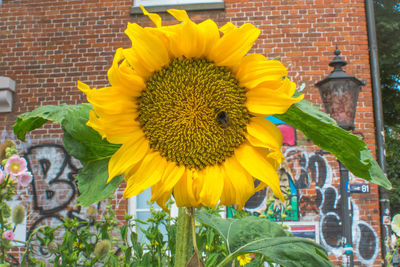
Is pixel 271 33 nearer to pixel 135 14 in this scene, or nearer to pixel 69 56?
pixel 135 14

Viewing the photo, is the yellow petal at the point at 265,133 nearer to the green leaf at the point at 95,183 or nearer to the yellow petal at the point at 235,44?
the yellow petal at the point at 235,44

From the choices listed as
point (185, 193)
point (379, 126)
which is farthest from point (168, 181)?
point (379, 126)

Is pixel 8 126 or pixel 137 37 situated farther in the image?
pixel 8 126

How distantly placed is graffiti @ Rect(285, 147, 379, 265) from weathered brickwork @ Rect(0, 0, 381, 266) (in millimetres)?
13

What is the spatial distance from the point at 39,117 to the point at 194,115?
326 millimetres

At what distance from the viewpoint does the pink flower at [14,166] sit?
1.46m

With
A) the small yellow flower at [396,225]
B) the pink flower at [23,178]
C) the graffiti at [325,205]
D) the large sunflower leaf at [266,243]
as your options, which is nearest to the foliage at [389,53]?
the graffiti at [325,205]

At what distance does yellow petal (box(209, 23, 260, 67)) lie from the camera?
24.0 inches

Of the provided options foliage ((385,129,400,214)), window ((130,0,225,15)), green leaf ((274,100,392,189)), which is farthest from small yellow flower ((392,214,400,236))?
foliage ((385,129,400,214))

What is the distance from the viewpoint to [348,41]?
220 inches

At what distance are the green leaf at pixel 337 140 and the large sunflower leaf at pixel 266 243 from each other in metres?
0.19

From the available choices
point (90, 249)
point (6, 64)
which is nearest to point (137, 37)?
point (90, 249)

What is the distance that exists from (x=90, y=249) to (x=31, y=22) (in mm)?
5522

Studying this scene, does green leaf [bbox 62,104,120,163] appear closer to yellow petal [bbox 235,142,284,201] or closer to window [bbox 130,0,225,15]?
yellow petal [bbox 235,142,284,201]
